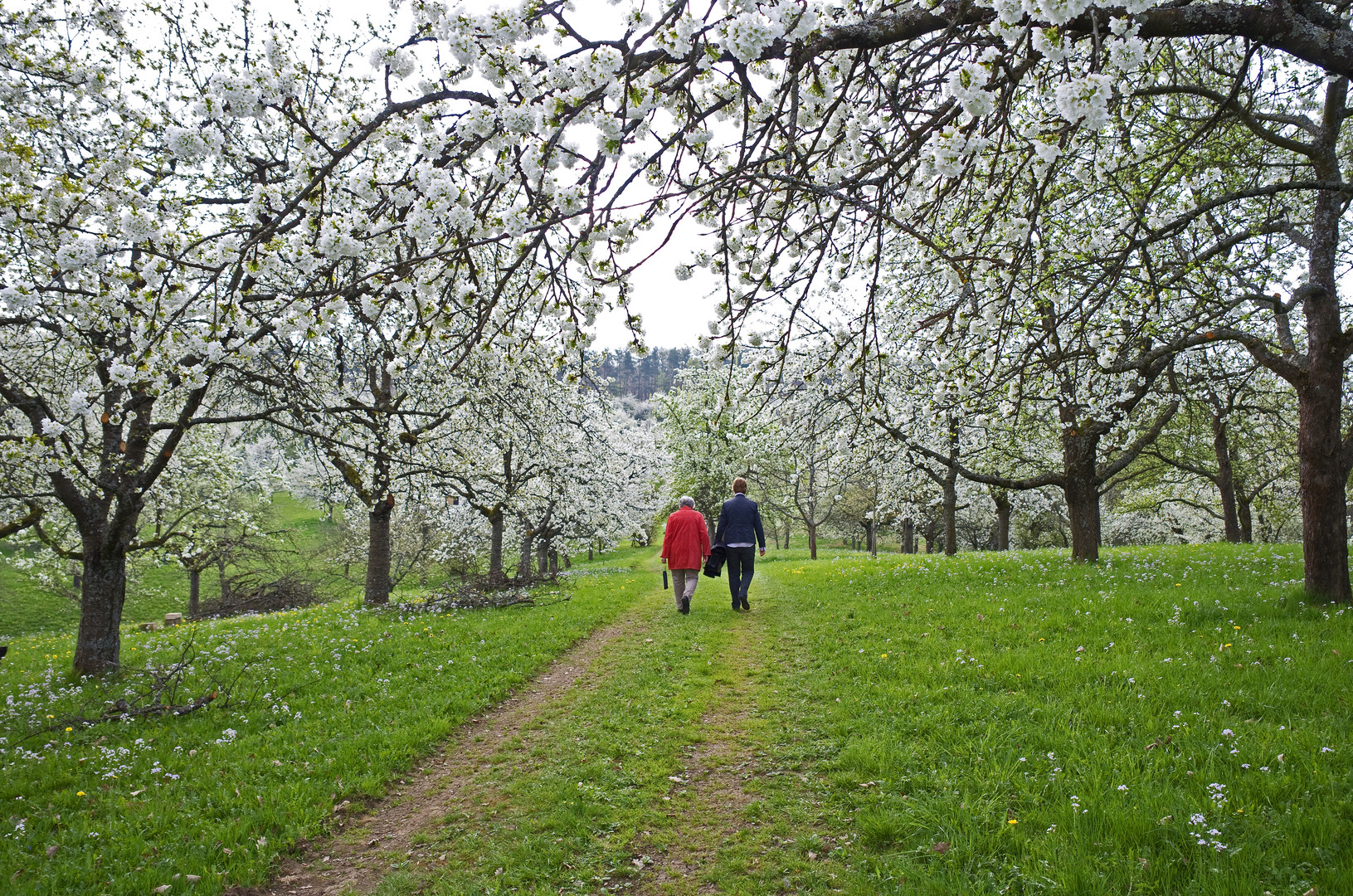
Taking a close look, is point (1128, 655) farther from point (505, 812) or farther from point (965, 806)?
point (505, 812)

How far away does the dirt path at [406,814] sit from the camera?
150 inches

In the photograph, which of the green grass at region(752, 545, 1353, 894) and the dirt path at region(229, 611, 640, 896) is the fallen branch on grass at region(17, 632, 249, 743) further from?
the green grass at region(752, 545, 1353, 894)

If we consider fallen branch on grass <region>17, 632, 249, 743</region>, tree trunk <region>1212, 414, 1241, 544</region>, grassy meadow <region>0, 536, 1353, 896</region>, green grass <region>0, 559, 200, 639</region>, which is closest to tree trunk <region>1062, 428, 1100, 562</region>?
grassy meadow <region>0, 536, 1353, 896</region>

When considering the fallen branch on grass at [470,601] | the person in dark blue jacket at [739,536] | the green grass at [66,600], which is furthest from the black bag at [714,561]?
the green grass at [66,600]

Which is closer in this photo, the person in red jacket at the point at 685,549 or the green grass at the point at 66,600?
the person in red jacket at the point at 685,549

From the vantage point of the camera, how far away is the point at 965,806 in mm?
3635

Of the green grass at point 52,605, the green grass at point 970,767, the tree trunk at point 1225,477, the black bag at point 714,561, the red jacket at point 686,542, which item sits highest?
the tree trunk at point 1225,477

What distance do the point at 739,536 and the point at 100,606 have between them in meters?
9.16

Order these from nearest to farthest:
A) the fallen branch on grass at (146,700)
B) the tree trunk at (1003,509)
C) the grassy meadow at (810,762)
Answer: the grassy meadow at (810,762)
the fallen branch on grass at (146,700)
the tree trunk at (1003,509)

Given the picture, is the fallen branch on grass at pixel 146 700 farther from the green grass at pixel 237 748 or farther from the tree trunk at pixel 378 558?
the tree trunk at pixel 378 558

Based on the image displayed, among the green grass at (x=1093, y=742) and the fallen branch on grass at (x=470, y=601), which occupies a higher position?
the green grass at (x=1093, y=742)

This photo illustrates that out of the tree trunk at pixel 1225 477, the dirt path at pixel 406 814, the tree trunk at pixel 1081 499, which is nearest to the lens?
the dirt path at pixel 406 814

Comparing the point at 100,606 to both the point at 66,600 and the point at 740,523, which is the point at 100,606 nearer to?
the point at 740,523

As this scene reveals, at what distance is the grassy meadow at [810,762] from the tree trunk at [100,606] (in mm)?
475
